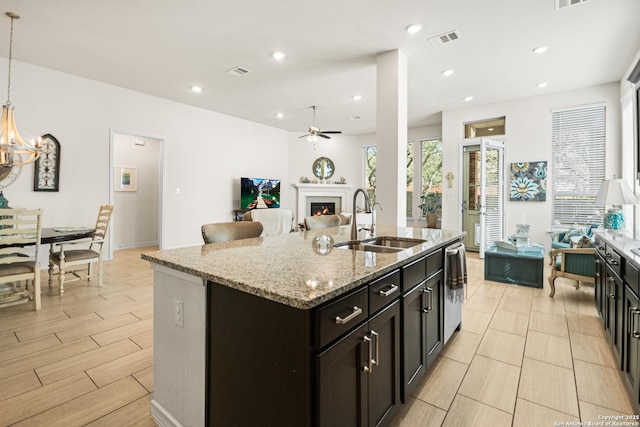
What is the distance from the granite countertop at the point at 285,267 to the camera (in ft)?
3.23

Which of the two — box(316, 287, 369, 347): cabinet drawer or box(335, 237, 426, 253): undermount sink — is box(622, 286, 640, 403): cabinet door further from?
box(316, 287, 369, 347): cabinet drawer

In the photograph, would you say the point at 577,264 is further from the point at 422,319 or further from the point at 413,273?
the point at 413,273

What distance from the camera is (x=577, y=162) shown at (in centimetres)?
510

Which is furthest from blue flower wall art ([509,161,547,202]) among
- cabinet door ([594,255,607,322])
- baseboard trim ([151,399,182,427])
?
baseboard trim ([151,399,182,427])

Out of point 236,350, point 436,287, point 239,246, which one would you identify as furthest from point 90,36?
point 436,287

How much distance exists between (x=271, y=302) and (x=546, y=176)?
604cm

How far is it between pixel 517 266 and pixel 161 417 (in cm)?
422

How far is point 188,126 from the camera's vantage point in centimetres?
616

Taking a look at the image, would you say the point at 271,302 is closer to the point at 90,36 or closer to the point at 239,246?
the point at 239,246

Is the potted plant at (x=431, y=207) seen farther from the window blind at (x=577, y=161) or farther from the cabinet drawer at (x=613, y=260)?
the cabinet drawer at (x=613, y=260)

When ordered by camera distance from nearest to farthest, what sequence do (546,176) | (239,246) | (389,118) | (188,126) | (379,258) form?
(379,258), (239,246), (389,118), (546,176), (188,126)

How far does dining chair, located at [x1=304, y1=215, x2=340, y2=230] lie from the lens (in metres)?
2.81

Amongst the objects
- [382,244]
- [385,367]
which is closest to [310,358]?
[385,367]

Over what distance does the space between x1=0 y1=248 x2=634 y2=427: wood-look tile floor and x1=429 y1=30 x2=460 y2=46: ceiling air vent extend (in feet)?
9.79
